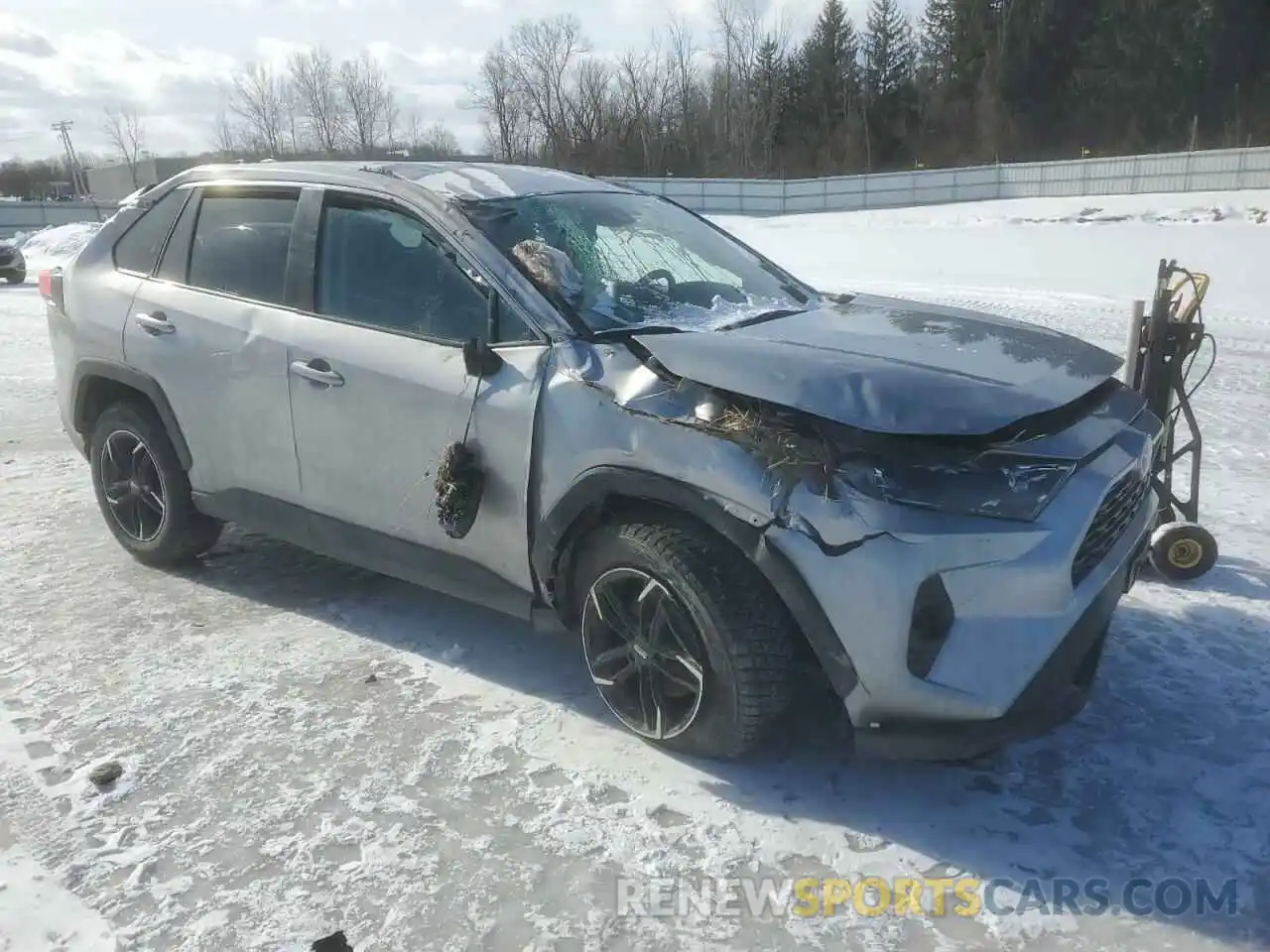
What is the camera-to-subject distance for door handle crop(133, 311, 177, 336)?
4.17m

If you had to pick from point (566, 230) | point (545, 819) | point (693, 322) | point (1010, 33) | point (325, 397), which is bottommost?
point (545, 819)

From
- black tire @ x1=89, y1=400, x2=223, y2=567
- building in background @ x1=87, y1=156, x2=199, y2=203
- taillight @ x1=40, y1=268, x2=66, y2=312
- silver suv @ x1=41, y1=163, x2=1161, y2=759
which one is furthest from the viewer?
building in background @ x1=87, y1=156, x2=199, y2=203

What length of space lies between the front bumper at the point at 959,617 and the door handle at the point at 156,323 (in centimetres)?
293

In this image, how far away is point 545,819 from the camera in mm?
2797

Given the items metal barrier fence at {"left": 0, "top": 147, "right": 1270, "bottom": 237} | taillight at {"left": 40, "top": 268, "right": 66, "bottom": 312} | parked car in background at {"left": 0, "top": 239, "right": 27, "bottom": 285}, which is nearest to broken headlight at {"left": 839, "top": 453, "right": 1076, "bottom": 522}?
taillight at {"left": 40, "top": 268, "right": 66, "bottom": 312}

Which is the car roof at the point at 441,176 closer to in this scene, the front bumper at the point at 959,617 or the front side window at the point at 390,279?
the front side window at the point at 390,279

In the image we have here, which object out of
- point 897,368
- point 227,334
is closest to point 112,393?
point 227,334

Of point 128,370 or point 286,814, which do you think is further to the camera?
point 128,370

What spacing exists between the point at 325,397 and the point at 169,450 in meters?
1.15

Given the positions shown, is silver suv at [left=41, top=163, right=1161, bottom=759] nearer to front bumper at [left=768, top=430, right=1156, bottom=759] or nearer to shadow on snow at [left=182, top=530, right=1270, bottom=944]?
front bumper at [left=768, top=430, right=1156, bottom=759]

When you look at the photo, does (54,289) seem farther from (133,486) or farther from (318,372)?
(318,372)

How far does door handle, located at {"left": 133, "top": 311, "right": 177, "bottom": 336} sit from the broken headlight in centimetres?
305

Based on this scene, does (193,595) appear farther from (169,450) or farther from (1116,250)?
(1116,250)

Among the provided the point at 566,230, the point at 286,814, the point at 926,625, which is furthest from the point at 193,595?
the point at 926,625
